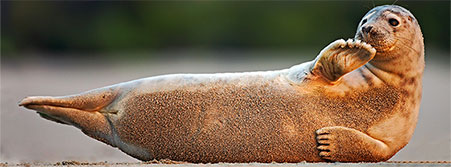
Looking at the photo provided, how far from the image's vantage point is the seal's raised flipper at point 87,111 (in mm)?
2789

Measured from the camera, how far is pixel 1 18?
1159cm

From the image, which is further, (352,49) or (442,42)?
(442,42)

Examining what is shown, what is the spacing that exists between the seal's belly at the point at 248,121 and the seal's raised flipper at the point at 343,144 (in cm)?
3

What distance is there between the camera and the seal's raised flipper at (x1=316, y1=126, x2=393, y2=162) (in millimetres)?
2656

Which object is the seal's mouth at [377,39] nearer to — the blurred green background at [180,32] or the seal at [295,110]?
the seal at [295,110]

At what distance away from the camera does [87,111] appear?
2834 mm

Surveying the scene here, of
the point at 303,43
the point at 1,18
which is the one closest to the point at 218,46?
the point at 303,43

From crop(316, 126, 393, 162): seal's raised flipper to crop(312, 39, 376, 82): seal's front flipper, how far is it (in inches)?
9.7

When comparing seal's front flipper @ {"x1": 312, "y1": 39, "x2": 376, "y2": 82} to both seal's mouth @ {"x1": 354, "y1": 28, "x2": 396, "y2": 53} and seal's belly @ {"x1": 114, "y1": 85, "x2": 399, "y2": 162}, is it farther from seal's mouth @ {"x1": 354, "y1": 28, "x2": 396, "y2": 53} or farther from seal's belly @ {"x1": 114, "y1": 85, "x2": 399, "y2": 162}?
seal's belly @ {"x1": 114, "y1": 85, "x2": 399, "y2": 162}

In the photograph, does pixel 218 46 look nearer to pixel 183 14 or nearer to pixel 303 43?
pixel 183 14

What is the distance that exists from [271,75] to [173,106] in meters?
0.46

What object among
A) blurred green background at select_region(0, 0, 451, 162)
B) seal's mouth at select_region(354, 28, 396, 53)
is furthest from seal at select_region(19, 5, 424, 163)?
blurred green background at select_region(0, 0, 451, 162)

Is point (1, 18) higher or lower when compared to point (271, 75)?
lower

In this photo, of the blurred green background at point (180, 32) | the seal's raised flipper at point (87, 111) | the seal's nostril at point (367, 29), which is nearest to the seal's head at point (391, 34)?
the seal's nostril at point (367, 29)
